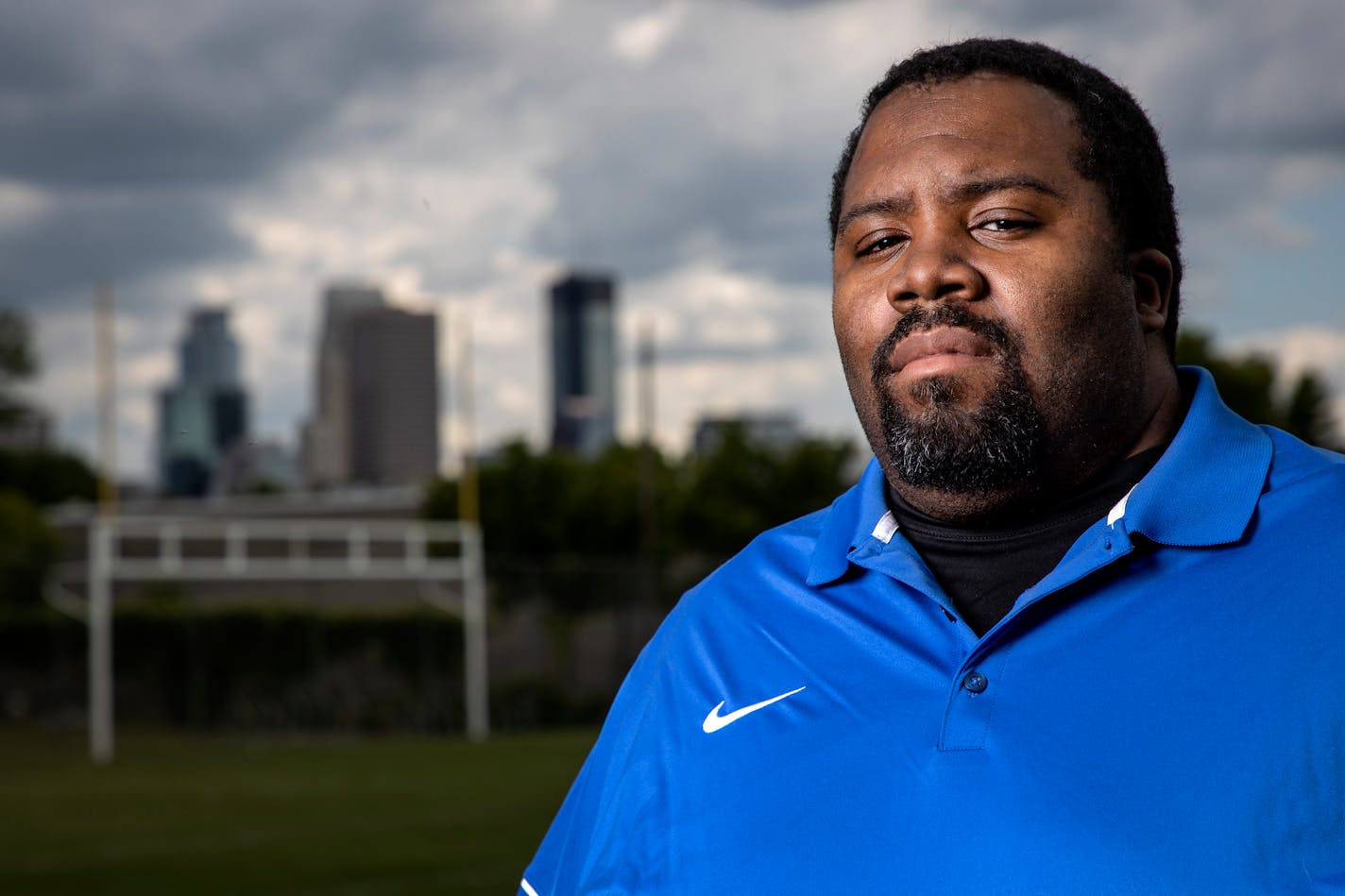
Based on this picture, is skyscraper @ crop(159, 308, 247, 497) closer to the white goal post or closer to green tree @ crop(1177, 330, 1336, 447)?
the white goal post

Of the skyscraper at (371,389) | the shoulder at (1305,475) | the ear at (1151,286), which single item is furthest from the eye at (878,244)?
the skyscraper at (371,389)

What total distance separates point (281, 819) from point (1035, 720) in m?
12.1

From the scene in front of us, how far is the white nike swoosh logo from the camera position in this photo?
5.11 feet

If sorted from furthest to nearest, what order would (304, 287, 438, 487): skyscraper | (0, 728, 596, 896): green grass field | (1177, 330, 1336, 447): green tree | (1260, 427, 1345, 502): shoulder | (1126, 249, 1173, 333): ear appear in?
(1177, 330, 1336, 447): green tree, (304, 287, 438, 487): skyscraper, (0, 728, 596, 896): green grass field, (1126, 249, 1173, 333): ear, (1260, 427, 1345, 502): shoulder

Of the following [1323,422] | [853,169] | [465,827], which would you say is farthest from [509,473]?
[853,169]

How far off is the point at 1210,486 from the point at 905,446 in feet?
0.96

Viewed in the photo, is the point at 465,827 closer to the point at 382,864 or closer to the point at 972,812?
the point at 382,864

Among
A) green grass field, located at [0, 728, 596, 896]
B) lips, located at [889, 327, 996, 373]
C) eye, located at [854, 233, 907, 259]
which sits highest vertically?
eye, located at [854, 233, 907, 259]

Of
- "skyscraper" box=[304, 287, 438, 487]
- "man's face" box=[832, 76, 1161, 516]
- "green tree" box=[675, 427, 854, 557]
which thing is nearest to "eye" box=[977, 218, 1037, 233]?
"man's face" box=[832, 76, 1161, 516]

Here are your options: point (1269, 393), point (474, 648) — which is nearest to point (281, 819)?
point (474, 648)

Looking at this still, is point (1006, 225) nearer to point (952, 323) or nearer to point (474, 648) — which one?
point (952, 323)

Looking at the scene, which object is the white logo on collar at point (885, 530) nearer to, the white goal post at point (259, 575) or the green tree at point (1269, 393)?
the white goal post at point (259, 575)

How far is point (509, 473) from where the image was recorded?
35906mm

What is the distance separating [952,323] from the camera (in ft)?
4.98
